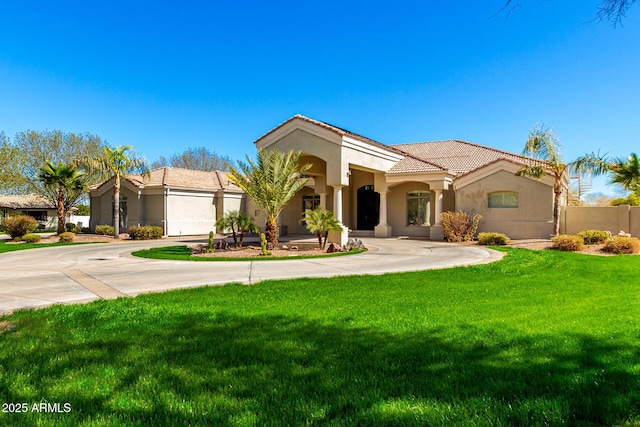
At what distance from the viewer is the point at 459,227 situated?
Result: 2234 centimetres

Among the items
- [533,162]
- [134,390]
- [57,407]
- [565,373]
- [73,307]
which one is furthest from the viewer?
[533,162]

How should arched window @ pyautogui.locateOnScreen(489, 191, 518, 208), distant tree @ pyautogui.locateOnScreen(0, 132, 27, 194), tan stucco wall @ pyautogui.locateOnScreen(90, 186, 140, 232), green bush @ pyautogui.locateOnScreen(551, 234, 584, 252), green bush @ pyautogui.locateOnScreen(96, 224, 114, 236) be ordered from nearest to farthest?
green bush @ pyautogui.locateOnScreen(551, 234, 584, 252) → arched window @ pyautogui.locateOnScreen(489, 191, 518, 208) → green bush @ pyautogui.locateOnScreen(96, 224, 114, 236) → tan stucco wall @ pyautogui.locateOnScreen(90, 186, 140, 232) → distant tree @ pyautogui.locateOnScreen(0, 132, 27, 194)

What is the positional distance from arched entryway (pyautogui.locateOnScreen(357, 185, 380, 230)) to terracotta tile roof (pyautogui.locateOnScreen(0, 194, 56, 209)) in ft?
128

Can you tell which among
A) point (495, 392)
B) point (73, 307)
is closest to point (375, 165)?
point (73, 307)

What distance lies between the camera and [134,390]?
3.57 m

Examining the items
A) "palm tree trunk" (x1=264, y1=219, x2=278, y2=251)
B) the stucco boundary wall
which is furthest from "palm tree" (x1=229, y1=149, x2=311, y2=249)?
the stucco boundary wall

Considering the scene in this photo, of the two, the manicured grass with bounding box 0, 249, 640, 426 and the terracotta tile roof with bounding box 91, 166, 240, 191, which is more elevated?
the terracotta tile roof with bounding box 91, 166, 240, 191

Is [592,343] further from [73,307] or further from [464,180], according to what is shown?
[464,180]

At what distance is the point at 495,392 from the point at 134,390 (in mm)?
3174

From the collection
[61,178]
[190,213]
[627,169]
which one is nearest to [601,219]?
[627,169]

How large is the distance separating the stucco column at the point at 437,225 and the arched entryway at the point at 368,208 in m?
5.04

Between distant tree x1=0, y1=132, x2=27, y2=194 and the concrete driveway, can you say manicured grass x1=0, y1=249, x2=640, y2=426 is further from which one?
distant tree x1=0, y1=132, x2=27, y2=194

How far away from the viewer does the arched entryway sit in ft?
94.4

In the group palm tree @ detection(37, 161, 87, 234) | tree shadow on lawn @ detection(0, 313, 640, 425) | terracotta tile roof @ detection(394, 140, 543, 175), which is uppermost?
terracotta tile roof @ detection(394, 140, 543, 175)
